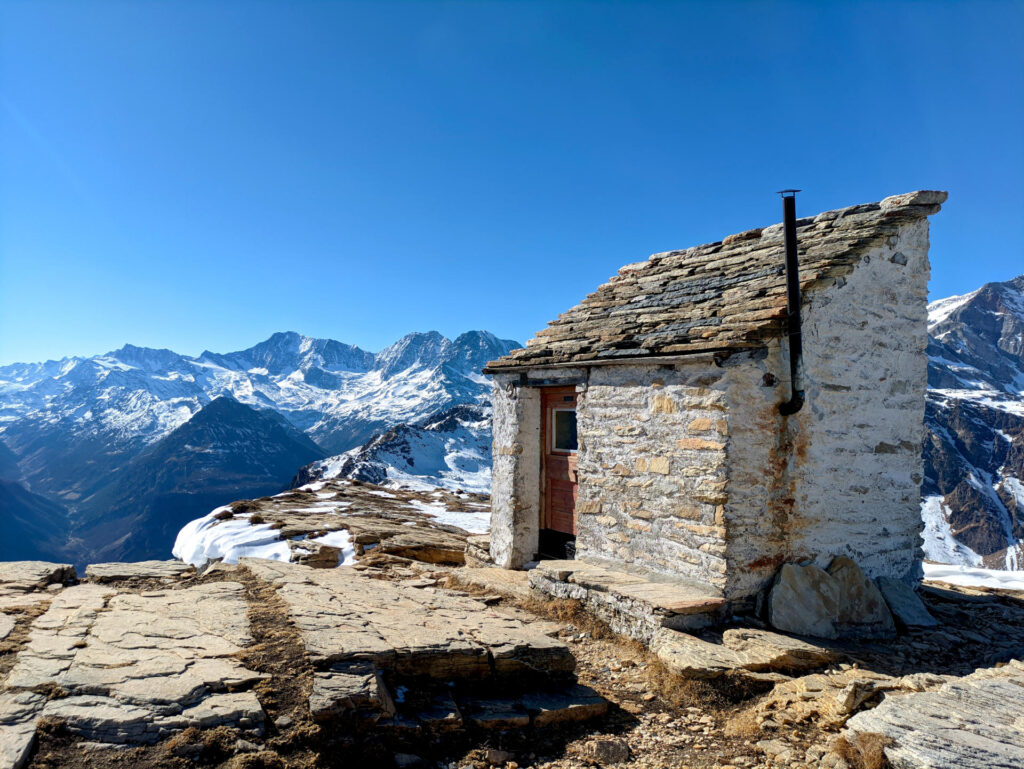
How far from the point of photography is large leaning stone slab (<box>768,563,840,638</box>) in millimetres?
6715

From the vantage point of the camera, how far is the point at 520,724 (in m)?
4.63

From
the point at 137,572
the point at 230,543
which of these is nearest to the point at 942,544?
the point at 230,543

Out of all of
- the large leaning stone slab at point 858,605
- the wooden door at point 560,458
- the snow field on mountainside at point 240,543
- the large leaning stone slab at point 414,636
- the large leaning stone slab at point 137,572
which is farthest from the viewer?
the snow field on mountainside at point 240,543

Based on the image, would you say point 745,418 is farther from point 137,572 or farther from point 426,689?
point 137,572

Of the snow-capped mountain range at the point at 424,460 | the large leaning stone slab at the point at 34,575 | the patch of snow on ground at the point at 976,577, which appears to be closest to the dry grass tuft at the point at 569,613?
the large leaning stone slab at the point at 34,575

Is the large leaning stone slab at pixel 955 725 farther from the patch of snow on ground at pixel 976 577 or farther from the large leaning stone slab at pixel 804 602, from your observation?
the patch of snow on ground at pixel 976 577

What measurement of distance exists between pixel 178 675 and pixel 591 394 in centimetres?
604

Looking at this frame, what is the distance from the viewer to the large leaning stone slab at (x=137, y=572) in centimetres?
722

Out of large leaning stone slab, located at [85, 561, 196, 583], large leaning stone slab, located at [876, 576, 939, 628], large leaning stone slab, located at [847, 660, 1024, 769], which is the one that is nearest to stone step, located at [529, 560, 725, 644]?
large leaning stone slab, located at [847, 660, 1024, 769]

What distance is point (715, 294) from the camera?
329 inches

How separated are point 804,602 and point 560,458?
4.06m

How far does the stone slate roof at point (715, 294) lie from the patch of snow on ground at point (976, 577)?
6.80 m

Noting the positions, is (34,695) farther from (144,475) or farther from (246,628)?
(144,475)

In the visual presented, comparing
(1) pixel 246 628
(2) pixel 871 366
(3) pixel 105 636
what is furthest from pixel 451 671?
(2) pixel 871 366
